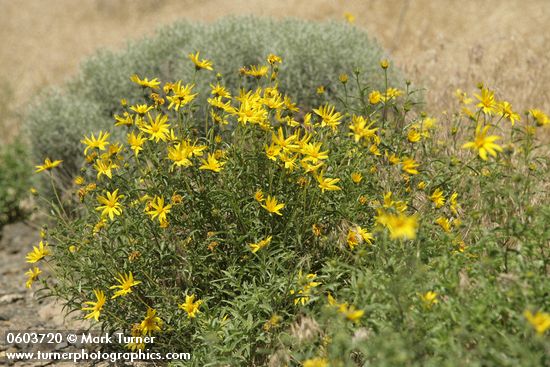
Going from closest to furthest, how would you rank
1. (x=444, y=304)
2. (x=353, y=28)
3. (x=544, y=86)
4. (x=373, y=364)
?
(x=373, y=364) → (x=444, y=304) → (x=544, y=86) → (x=353, y=28)

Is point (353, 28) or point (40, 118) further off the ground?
point (353, 28)

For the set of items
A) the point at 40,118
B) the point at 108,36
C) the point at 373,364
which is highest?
the point at 373,364

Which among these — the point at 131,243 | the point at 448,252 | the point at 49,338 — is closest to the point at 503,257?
the point at 448,252

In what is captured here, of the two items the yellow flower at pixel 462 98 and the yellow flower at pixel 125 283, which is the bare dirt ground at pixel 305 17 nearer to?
the yellow flower at pixel 462 98

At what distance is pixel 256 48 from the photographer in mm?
6020

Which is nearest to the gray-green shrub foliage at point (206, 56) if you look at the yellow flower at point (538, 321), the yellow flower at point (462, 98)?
the yellow flower at point (462, 98)

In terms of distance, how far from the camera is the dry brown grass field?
5527mm

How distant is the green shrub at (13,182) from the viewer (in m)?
6.31

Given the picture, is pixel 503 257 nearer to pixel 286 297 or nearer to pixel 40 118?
pixel 286 297

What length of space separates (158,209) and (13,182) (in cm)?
416

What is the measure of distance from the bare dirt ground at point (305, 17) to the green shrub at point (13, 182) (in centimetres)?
30

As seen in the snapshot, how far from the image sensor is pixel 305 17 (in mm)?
9586

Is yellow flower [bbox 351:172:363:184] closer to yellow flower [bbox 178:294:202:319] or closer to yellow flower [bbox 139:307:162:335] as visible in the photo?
yellow flower [bbox 178:294:202:319]

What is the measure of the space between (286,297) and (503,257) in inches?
40.5
